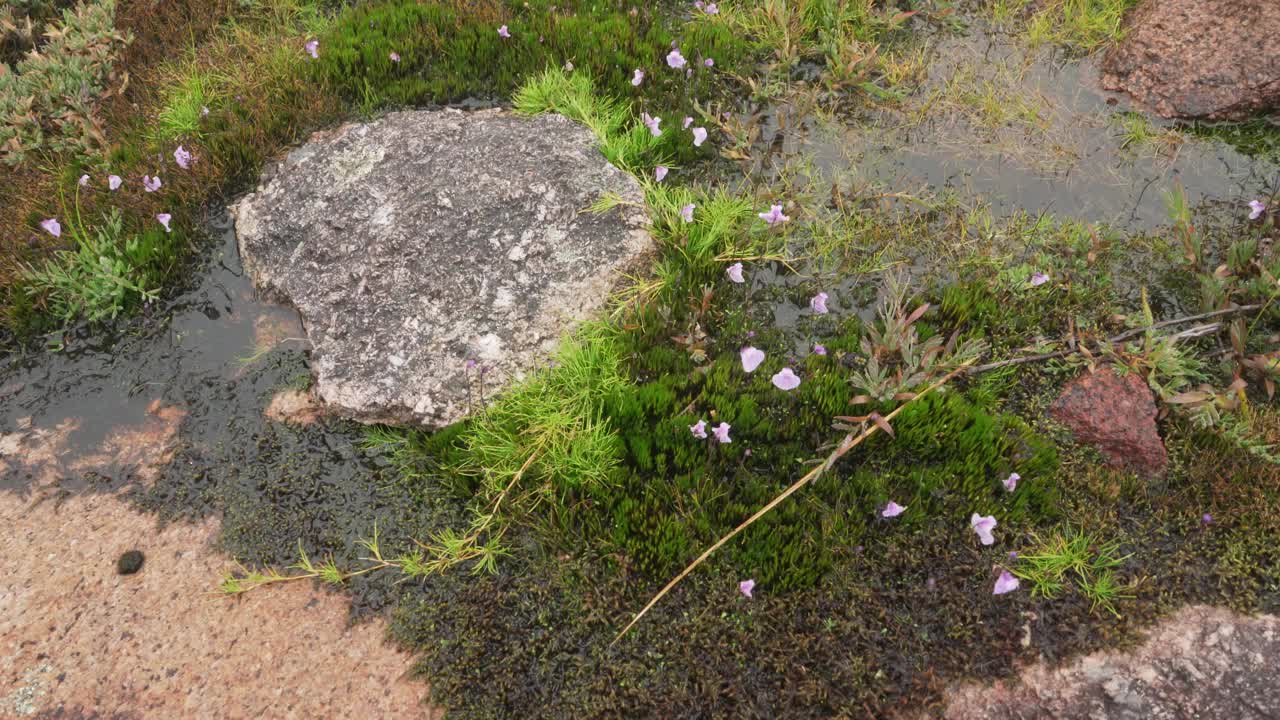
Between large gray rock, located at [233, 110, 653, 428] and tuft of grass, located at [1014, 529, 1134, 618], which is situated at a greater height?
large gray rock, located at [233, 110, 653, 428]

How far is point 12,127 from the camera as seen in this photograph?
5414 millimetres

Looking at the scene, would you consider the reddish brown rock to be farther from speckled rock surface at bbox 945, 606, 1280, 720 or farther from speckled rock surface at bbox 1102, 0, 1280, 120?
speckled rock surface at bbox 1102, 0, 1280, 120

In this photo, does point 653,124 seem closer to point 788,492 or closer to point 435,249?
point 435,249

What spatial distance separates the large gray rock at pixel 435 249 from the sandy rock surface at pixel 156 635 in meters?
1.09

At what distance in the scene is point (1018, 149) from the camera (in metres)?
5.07

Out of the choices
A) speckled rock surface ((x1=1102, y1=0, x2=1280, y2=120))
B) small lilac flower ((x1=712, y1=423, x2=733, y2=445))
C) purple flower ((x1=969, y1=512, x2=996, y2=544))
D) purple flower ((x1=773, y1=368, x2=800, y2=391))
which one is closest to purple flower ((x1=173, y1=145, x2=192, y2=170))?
small lilac flower ((x1=712, y1=423, x2=733, y2=445))

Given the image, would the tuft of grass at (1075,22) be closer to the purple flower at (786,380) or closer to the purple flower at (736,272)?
the purple flower at (736,272)

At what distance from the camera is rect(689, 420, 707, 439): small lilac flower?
364 cm

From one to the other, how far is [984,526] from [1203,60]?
4058 millimetres

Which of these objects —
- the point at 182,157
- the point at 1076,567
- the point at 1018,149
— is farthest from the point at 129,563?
the point at 1018,149

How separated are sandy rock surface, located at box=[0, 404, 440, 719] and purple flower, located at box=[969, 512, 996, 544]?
2534mm

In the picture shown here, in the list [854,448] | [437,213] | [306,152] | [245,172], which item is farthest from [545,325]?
[245,172]

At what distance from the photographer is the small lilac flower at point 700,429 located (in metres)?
3.64

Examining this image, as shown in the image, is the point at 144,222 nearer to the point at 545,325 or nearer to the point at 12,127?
the point at 12,127
